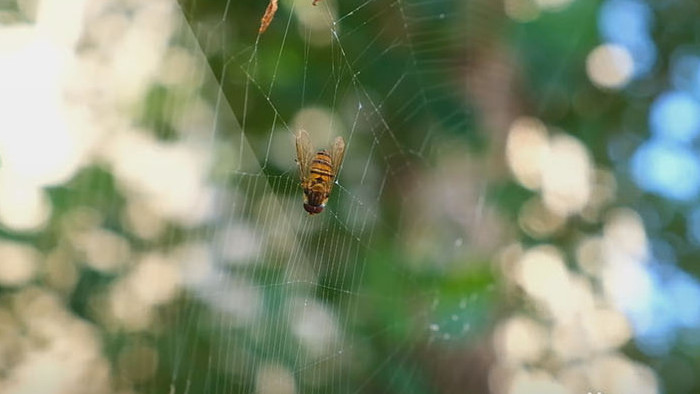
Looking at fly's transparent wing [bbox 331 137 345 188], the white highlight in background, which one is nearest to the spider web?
fly's transparent wing [bbox 331 137 345 188]

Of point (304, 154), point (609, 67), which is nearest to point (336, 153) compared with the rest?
point (304, 154)

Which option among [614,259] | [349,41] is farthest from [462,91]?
[614,259]

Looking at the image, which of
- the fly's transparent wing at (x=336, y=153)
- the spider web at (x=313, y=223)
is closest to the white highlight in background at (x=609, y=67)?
the spider web at (x=313, y=223)

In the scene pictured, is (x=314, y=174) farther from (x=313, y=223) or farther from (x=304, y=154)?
(x=313, y=223)

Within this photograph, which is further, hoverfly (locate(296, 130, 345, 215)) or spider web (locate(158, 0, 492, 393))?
spider web (locate(158, 0, 492, 393))

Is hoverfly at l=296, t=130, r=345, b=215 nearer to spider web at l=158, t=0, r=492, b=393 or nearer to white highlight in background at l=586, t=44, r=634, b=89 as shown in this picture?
spider web at l=158, t=0, r=492, b=393

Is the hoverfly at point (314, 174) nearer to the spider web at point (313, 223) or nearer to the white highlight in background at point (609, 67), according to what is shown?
the spider web at point (313, 223)
